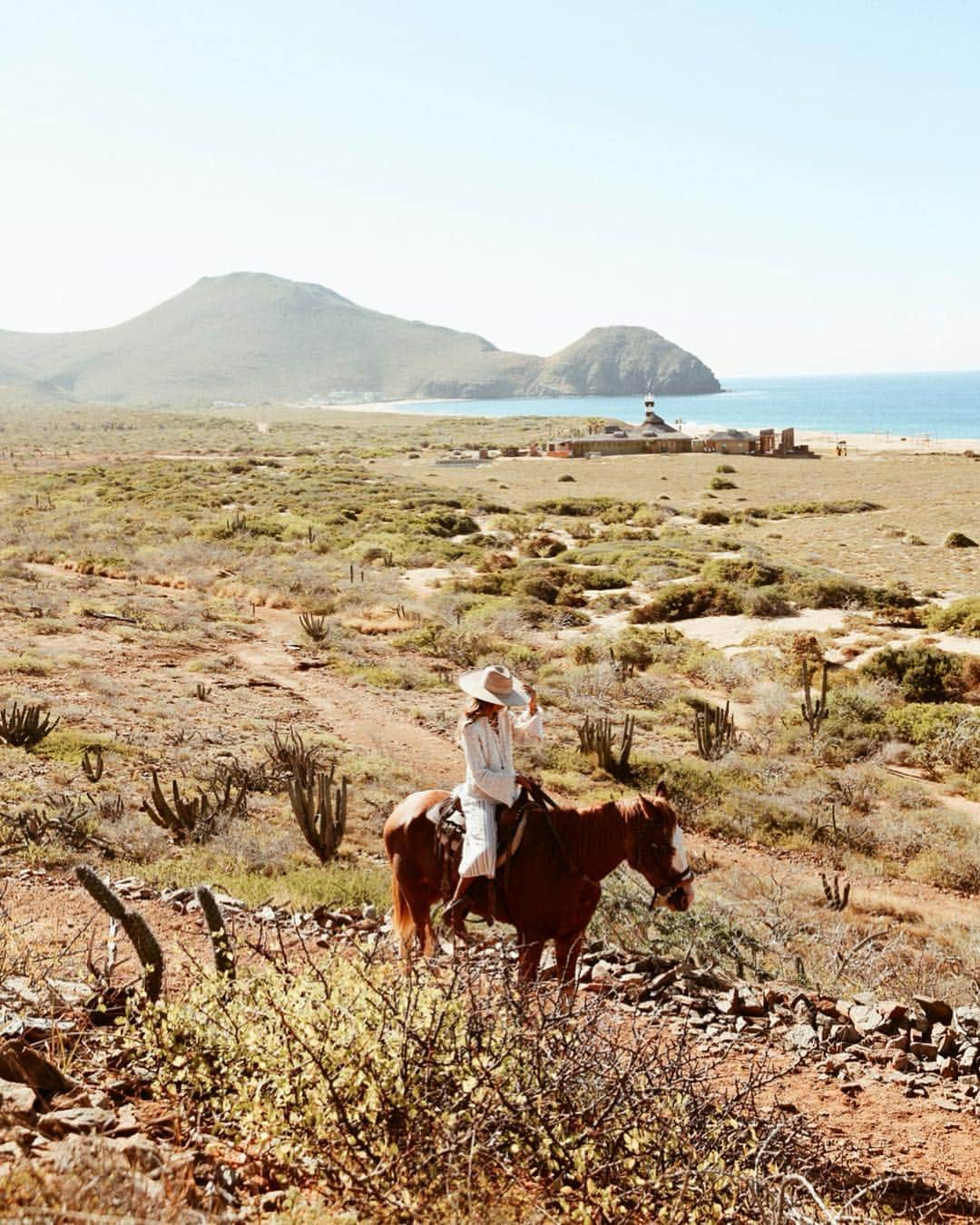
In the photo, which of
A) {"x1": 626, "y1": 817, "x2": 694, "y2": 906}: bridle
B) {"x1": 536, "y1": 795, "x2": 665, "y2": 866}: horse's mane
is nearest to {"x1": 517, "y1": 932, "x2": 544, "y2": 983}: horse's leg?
{"x1": 536, "y1": 795, "x2": 665, "y2": 866}: horse's mane

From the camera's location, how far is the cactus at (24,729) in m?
12.8

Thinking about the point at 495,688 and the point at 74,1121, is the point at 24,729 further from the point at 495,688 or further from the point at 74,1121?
the point at 74,1121

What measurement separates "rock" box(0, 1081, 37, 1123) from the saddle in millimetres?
2882

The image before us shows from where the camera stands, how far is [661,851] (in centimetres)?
Result: 600

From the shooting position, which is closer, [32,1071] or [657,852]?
[32,1071]

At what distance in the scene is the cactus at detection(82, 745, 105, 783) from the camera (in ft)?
37.9

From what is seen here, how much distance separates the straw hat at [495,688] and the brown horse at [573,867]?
0.68 meters

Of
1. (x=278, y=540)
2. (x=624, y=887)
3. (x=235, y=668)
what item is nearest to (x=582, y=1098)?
(x=624, y=887)

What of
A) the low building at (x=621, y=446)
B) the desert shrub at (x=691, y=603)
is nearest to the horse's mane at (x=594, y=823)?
the desert shrub at (x=691, y=603)

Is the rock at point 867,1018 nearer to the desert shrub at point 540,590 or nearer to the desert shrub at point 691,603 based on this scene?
the desert shrub at point 691,603

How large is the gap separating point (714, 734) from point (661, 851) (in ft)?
29.6

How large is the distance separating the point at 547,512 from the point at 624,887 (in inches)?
1405

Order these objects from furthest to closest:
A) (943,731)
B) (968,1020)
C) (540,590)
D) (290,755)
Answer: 1. (540,590)
2. (943,731)
3. (290,755)
4. (968,1020)

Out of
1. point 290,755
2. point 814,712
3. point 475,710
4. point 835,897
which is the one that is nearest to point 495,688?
point 475,710
